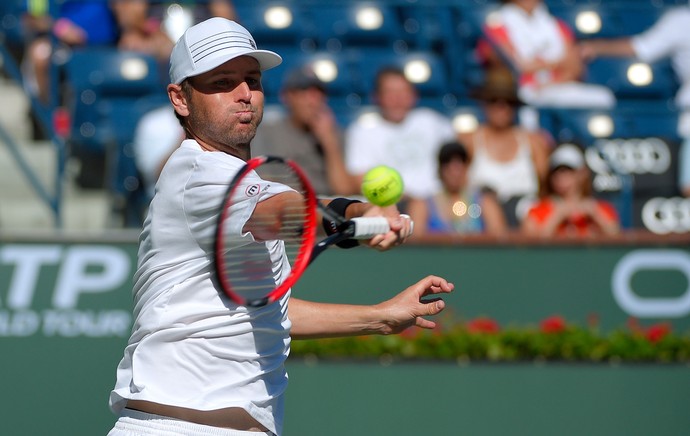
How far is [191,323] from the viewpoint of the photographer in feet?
9.99

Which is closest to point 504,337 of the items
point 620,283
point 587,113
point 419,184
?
point 620,283

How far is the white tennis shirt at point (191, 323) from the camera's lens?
3004 millimetres

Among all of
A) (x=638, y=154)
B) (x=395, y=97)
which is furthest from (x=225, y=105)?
(x=638, y=154)

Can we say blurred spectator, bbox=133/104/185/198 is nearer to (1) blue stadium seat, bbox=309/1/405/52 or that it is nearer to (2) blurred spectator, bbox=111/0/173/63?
(2) blurred spectator, bbox=111/0/173/63

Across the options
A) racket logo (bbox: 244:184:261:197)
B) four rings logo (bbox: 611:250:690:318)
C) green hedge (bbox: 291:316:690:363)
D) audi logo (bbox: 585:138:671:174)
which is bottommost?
green hedge (bbox: 291:316:690:363)

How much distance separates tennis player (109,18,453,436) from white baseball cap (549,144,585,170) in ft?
14.3

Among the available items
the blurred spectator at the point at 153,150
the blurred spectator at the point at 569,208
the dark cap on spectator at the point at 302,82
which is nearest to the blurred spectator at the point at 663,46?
the blurred spectator at the point at 569,208

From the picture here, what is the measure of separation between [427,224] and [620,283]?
4.11 ft

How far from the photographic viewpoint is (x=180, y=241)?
304 centimetres

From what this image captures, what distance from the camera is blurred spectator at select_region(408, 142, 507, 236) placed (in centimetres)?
713

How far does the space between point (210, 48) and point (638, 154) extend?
5.52 m

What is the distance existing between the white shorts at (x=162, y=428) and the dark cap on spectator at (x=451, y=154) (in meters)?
4.41

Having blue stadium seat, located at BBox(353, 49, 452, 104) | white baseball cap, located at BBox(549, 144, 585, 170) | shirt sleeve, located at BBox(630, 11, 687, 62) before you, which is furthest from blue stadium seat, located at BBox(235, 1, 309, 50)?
shirt sleeve, located at BBox(630, 11, 687, 62)

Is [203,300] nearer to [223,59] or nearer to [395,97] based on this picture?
[223,59]
